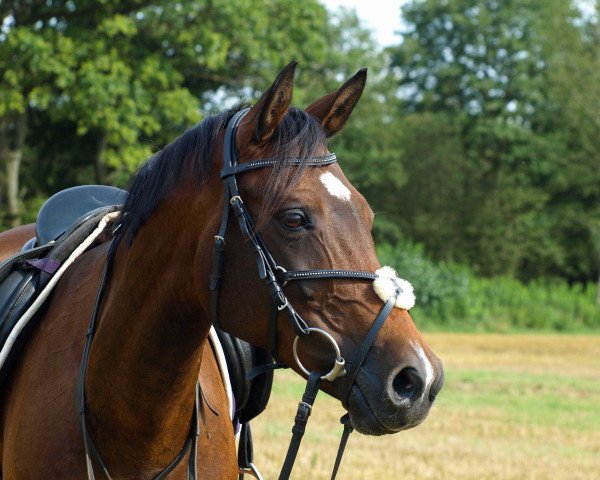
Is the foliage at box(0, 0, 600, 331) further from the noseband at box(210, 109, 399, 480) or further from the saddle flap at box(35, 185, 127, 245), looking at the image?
the noseband at box(210, 109, 399, 480)

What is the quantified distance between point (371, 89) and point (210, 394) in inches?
1791

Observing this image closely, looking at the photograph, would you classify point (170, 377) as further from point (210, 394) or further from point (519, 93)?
point (519, 93)

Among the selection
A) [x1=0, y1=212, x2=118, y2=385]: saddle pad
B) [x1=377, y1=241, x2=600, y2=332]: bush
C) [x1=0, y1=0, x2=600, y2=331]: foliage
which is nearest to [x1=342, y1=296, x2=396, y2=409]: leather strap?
[x1=0, y1=212, x2=118, y2=385]: saddle pad

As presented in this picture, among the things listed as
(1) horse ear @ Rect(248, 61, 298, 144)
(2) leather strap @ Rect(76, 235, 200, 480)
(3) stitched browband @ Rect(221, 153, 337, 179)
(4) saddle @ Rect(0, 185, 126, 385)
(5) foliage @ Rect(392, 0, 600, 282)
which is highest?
(1) horse ear @ Rect(248, 61, 298, 144)

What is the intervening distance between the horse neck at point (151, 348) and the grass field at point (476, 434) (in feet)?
2.68

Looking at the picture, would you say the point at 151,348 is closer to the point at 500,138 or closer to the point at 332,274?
the point at 332,274

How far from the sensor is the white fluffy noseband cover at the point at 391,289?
7.94 feet

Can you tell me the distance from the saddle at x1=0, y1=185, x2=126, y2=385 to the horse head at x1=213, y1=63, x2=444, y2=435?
1.10 m

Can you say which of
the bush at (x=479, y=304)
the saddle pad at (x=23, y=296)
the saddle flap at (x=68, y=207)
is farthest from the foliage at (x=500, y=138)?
the saddle pad at (x=23, y=296)

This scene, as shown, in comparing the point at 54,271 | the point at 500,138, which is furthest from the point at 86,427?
the point at 500,138

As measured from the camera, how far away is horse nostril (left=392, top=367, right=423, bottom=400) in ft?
7.59

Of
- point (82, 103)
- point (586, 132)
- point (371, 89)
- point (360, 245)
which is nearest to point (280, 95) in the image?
point (360, 245)

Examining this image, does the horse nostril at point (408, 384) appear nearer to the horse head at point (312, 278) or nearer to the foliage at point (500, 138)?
the horse head at point (312, 278)

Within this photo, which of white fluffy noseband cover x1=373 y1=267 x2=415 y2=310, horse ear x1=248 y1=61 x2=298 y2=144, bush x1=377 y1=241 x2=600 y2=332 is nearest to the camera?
white fluffy noseband cover x1=373 y1=267 x2=415 y2=310
